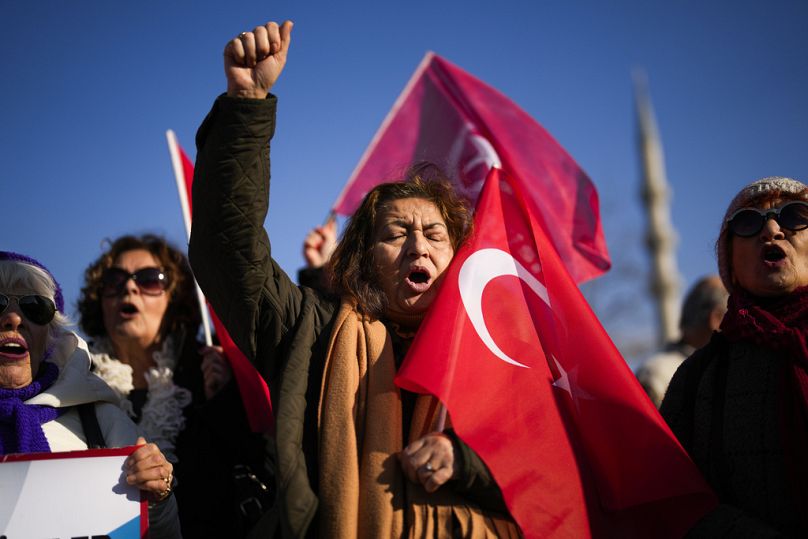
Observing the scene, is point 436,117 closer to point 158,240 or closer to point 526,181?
point 526,181

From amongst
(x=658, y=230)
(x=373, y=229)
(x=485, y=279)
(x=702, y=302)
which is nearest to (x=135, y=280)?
(x=373, y=229)

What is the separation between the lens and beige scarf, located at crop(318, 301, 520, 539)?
7.53ft

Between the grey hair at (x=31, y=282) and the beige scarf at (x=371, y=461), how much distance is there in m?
1.18

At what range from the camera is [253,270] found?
2.46 metres

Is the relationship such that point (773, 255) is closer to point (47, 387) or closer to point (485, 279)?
point (485, 279)

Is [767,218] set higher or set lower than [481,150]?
lower

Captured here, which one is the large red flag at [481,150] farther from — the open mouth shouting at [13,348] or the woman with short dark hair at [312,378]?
the open mouth shouting at [13,348]

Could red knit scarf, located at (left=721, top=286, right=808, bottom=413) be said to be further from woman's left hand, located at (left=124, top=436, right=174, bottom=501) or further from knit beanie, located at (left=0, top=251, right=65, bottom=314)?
knit beanie, located at (left=0, top=251, right=65, bottom=314)

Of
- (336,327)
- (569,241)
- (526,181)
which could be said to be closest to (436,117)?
(526,181)

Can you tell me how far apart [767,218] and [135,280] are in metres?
2.88

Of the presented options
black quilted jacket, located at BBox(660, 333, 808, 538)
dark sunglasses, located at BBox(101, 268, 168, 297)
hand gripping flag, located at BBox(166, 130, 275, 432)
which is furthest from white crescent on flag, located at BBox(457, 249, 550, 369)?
dark sunglasses, located at BBox(101, 268, 168, 297)

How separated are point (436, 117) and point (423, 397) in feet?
10.6

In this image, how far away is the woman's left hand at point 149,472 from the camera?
2.56 meters

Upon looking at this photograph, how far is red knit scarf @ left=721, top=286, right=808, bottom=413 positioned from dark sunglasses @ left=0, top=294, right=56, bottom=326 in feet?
7.77
